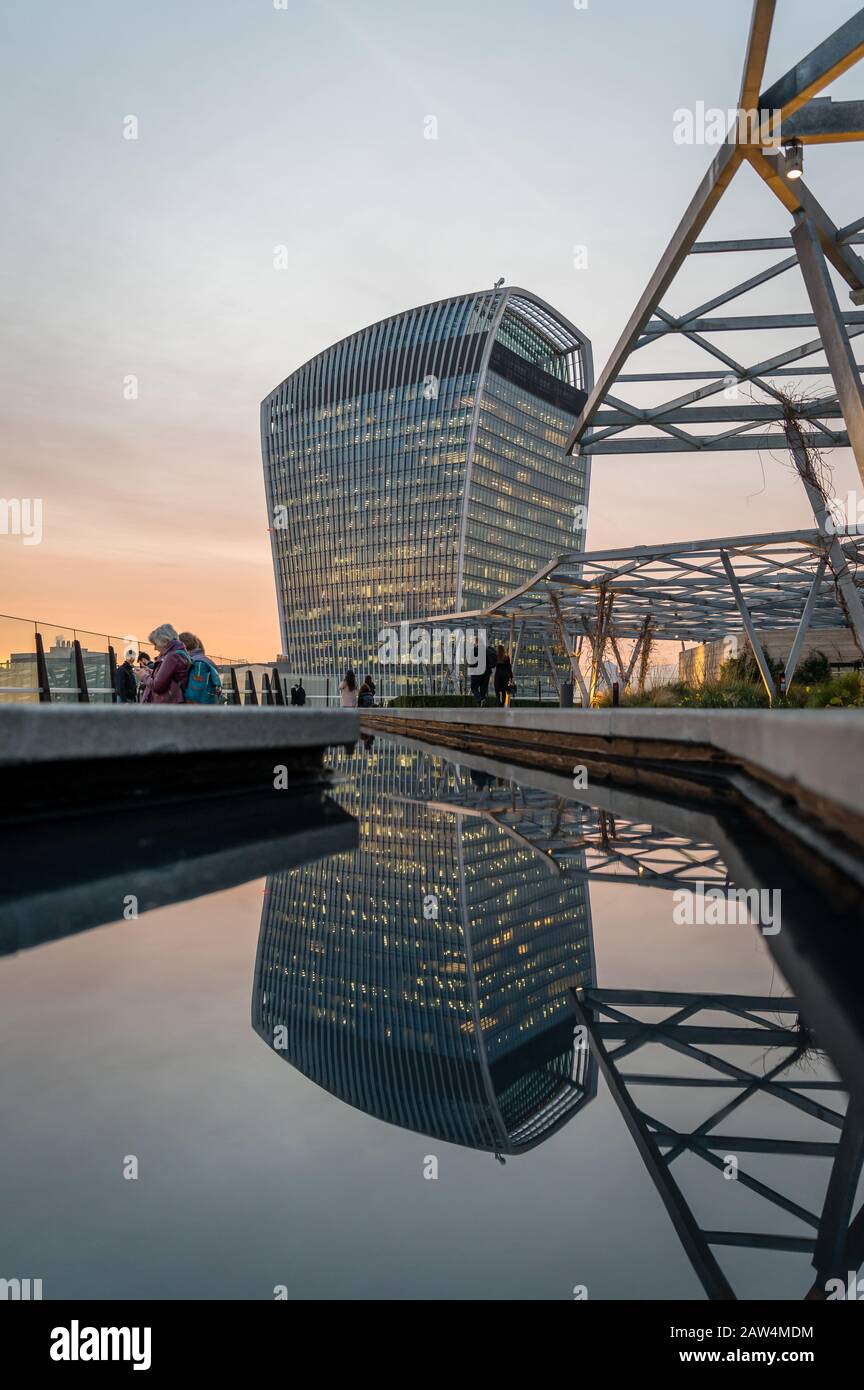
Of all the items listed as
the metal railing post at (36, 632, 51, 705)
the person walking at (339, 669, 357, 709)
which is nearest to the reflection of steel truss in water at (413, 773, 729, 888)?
the metal railing post at (36, 632, 51, 705)

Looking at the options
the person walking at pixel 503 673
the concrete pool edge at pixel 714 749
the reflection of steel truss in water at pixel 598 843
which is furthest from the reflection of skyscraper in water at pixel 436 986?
the person walking at pixel 503 673

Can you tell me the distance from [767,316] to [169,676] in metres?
8.02

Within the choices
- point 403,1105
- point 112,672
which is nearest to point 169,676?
point 112,672

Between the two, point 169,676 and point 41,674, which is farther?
point 41,674

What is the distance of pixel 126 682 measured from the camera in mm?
16625

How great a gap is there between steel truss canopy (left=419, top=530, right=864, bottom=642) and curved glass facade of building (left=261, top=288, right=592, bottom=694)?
79.1m

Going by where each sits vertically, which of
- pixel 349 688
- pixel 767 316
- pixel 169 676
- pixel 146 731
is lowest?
pixel 349 688

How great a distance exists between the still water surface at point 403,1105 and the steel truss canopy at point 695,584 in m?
15.6

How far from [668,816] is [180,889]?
3243 millimetres

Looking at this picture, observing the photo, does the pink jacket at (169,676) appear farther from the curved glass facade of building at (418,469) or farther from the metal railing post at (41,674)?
the curved glass facade of building at (418,469)

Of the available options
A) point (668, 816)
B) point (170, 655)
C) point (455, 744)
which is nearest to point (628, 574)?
point (455, 744)

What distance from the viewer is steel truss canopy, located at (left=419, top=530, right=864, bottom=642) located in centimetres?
2052

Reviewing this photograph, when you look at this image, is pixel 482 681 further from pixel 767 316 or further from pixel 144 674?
pixel 767 316

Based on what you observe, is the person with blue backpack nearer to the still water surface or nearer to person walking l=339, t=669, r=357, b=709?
the still water surface
